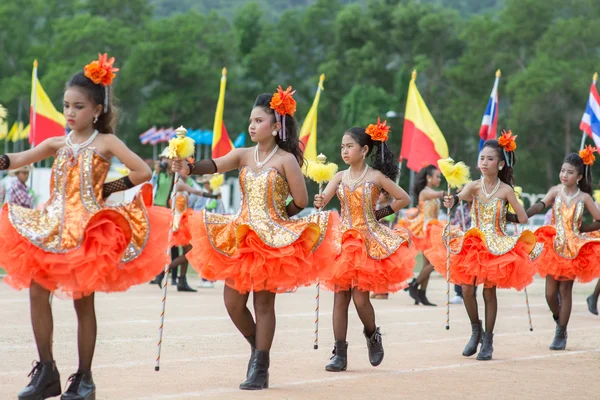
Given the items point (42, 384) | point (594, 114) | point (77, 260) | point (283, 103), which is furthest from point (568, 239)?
point (594, 114)

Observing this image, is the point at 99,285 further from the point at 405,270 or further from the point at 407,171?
Answer: the point at 407,171

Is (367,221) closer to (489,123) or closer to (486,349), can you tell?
(486,349)

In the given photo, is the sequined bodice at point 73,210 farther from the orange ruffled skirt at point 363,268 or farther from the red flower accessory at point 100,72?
the orange ruffled skirt at point 363,268

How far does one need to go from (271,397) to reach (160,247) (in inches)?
51.1

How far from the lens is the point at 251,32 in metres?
74.8

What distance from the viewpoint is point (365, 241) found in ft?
30.2

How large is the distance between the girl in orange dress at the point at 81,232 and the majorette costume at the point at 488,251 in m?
4.07

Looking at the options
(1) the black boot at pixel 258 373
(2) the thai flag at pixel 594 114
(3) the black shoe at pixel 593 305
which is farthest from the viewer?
(2) the thai flag at pixel 594 114

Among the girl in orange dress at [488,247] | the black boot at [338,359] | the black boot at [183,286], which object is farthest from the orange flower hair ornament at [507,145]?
the black boot at [183,286]

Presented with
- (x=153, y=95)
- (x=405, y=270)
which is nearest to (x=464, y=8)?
(x=153, y=95)

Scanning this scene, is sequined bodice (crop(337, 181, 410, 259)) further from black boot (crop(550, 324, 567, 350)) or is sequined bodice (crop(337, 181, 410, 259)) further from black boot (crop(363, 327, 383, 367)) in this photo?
black boot (crop(550, 324, 567, 350))

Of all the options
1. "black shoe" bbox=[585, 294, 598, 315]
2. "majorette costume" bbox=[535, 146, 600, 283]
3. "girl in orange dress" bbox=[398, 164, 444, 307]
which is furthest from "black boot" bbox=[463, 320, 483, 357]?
"girl in orange dress" bbox=[398, 164, 444, 307]

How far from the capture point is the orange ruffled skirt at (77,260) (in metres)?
6.40

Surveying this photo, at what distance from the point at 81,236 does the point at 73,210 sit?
246 millimetres
